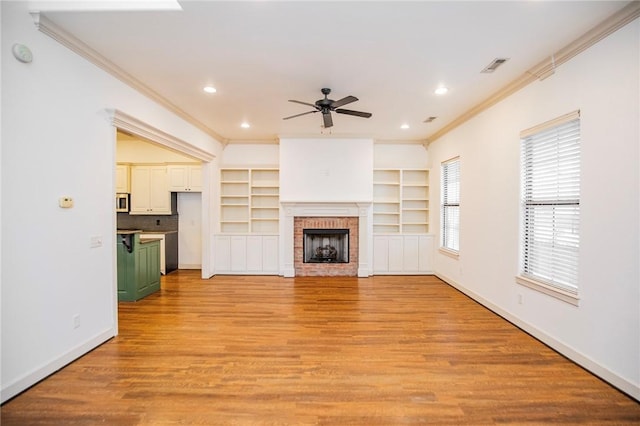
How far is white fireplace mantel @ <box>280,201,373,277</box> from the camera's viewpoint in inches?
233

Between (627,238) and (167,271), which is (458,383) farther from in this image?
(167,271)

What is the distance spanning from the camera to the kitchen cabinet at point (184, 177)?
6.16m

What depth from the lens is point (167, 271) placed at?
612 centimetres

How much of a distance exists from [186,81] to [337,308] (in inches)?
138

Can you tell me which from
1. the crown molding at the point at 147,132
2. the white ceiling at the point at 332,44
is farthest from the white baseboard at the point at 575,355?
the crown molding at the point at 147,132

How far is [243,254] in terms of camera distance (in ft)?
19.9

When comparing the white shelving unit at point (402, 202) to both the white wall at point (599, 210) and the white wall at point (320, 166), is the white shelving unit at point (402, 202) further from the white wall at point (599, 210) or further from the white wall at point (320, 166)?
the white wall at point (599, 210)

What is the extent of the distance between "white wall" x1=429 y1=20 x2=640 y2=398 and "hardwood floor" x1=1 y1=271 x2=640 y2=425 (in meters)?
0.26

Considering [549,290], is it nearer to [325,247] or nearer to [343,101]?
[343,101]

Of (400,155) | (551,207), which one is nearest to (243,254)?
(400,155)

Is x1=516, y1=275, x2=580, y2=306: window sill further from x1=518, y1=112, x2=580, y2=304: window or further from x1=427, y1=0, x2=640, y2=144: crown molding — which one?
x1=427, y1=0, x2=640, y2=144: crown molding

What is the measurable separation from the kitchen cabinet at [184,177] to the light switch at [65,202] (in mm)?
3629

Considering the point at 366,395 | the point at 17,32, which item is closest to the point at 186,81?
the point at 17,32

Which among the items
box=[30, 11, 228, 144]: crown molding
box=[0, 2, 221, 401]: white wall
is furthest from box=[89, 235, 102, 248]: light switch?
box=[30, 11, 228, 144]: crown molding
